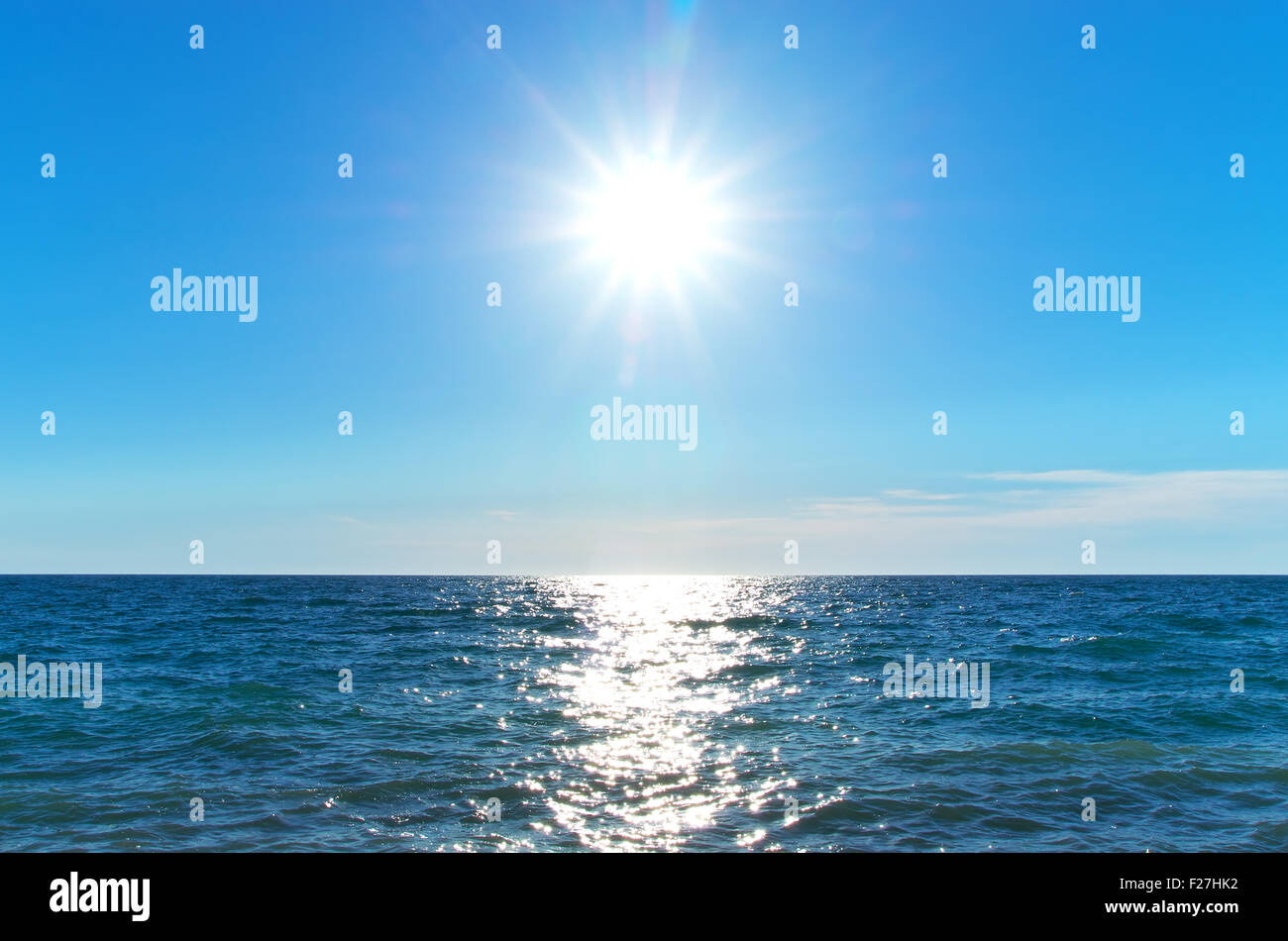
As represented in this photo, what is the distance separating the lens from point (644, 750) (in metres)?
17.0

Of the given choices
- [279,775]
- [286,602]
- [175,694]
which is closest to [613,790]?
[279,775]

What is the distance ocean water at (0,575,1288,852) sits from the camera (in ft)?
39.1

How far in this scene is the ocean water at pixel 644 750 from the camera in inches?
470

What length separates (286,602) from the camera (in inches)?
2712

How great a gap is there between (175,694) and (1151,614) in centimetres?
5956

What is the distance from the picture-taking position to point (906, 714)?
20.6m
